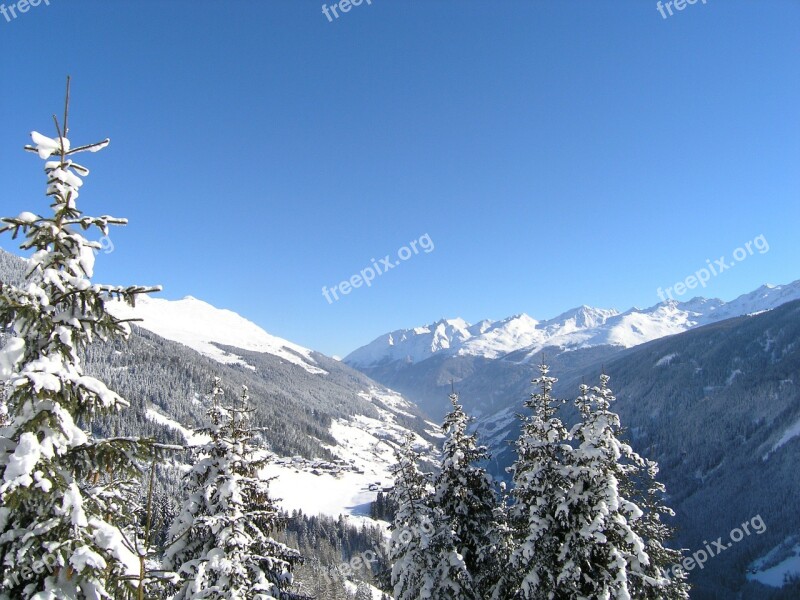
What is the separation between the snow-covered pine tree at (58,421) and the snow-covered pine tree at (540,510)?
15.4 metres

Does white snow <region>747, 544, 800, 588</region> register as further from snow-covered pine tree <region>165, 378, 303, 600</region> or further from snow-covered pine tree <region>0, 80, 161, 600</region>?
snow-covered pine tree <region>0, 80, 161, 600</region>

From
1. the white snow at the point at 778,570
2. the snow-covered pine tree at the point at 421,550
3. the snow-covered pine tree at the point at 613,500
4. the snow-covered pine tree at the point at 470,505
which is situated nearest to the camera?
the snow-covered pine tree at the point at 613,500

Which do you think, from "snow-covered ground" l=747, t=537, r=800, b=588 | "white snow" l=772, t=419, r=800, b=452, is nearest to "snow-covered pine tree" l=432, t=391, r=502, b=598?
"snow-covered ground" l=747, t=537, r=800, b=588

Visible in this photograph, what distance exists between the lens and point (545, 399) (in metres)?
20.5

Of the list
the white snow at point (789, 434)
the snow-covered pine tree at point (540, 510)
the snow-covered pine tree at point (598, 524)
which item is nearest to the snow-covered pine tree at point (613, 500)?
the snow-covered pine tree at point (598, 524)

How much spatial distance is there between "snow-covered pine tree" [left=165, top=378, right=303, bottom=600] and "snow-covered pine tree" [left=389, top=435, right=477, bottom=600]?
5.44 metres

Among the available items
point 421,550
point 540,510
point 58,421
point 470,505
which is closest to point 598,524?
point 540,510

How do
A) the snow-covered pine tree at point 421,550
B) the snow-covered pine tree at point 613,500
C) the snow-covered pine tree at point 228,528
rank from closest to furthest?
the snow-covered pine tree at point 228,528, the snow-covered pine tree at point 613,500, the snow-covered pine tree at point 421,550

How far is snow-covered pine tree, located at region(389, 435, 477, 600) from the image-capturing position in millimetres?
20062

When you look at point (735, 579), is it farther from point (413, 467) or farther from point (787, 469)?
point (413, 467)

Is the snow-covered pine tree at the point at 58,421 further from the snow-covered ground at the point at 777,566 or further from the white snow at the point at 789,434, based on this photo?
the white snow at the point at 789,434

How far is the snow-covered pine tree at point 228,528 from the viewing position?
559 inches

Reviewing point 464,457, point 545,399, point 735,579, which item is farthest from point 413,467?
point 735,579

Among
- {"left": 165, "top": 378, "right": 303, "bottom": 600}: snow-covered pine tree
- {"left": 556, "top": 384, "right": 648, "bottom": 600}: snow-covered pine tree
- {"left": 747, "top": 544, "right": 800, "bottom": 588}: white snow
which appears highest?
{"left": 165, "top": 378, "right": 303, "bottom": 600}: snow-covered pine tree
